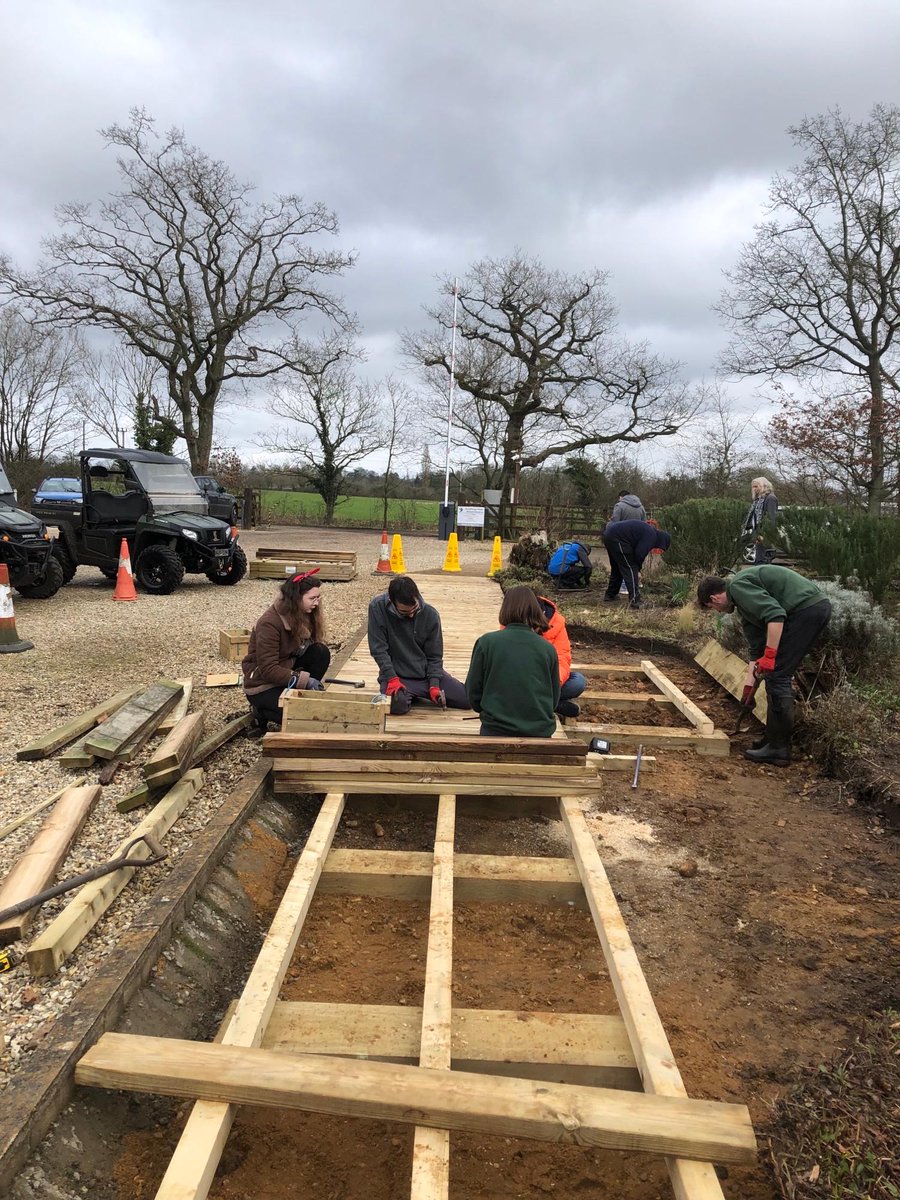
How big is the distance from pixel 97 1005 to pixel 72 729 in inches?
113

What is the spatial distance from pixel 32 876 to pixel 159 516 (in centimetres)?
890

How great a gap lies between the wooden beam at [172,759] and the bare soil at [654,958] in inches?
29.9

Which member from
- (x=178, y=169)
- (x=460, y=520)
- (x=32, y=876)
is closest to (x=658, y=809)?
(x=32, y=876)

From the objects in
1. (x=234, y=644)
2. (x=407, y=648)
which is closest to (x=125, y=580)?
(x=234, y=644)

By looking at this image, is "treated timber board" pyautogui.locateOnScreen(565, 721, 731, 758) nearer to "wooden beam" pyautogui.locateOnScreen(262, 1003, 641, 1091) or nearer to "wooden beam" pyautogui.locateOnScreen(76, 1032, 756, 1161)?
"wooden beam" pyautogui.locateOnScreen(262, 1003, 641, 1091)

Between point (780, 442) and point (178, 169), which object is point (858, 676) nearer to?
point (780, 442)

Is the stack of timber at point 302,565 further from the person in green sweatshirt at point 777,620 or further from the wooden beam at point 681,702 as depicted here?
the person in green sweatshirt at point 777,620

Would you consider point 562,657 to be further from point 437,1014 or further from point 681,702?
point 437,1014

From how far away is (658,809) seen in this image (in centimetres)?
447

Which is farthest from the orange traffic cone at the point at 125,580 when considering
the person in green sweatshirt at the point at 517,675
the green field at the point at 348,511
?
the green field at the point at 348,511

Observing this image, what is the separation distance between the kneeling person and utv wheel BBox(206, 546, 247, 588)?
7.53 meters

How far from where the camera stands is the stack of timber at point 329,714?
425cm

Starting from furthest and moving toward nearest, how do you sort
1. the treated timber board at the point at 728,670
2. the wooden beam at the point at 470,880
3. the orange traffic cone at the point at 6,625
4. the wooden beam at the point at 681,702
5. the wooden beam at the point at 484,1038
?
the orange traffic cone at the point at 6,625 → the treated timber board at the point at 728,670 → the wooden beam at the point at 681,702 → the wooden beam at the point at 470,880 → the wooden beam at the point at 484,1038

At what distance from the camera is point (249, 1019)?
85.6 inches
